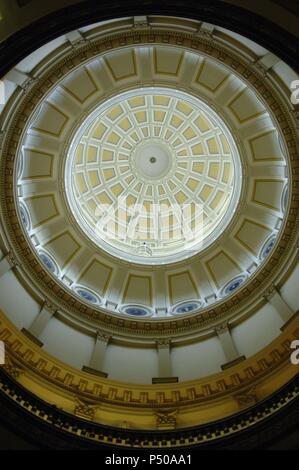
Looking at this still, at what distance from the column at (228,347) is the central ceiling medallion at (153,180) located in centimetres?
572

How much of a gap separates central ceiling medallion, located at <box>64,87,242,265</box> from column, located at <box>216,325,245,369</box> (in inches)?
225

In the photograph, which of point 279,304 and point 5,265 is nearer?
point 279,304

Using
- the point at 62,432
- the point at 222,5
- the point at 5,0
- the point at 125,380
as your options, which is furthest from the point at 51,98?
the point at 62,432

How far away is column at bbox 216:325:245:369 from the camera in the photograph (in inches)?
633

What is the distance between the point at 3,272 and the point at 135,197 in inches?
542

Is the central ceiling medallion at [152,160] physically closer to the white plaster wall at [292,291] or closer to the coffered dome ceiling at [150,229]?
the coffered dome ceiling at [150,229]

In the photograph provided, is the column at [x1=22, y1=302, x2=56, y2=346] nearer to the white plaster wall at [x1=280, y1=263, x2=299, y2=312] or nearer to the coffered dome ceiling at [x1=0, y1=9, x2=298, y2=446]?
the coffered dome ceiling at [x1=0, y1=9, x2=298, y2=446]

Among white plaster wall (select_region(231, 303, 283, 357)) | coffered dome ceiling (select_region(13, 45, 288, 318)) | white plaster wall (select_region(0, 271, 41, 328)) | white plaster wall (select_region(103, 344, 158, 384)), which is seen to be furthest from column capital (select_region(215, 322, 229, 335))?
white plaster wall (select_region(0, 271, 41, 328))

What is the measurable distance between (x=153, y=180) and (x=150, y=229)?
3742 millimetres

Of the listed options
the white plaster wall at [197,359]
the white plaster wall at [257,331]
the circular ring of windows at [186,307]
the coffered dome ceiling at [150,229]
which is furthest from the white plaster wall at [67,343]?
the white plaster wall at [257,331]

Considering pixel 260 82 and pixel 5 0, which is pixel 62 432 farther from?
pixel 260 82

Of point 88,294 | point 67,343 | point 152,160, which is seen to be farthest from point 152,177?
point 67,343

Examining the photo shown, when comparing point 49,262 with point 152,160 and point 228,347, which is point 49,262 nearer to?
point 228,347

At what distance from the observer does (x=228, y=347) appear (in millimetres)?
17141
